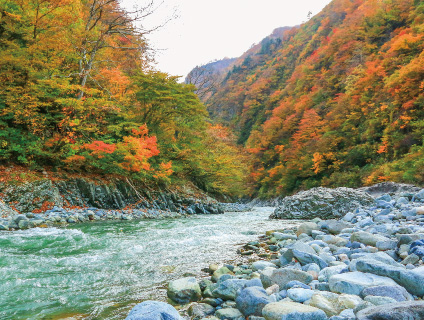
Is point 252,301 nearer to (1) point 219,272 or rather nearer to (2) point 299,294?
(2) point 299,294

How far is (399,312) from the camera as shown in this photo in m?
1.51

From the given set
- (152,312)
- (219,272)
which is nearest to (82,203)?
(219,272)

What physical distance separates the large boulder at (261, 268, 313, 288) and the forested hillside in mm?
11111

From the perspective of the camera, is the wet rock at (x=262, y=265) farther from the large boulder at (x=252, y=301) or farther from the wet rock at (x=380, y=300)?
the wet rock at (x=380, y=300)

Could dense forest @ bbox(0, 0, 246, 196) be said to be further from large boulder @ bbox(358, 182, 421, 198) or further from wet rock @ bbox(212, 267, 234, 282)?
large boulder @ bbox(358, 182, 421, 198)

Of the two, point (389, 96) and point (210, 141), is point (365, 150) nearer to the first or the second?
point (389, 96)

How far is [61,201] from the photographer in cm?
909

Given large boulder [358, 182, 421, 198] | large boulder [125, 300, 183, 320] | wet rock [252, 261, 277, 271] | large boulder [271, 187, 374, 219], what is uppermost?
large boulder [125, 300, 183, 320]

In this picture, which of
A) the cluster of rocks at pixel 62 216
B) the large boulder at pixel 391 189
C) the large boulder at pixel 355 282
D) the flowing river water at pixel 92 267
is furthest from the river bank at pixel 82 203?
the large boulder at pixel 391 189

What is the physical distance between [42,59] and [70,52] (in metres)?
1.09

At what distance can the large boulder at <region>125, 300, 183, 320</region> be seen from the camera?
1720 millimetres

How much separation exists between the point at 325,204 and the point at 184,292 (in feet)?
26.5

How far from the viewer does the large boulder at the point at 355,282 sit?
2188mm

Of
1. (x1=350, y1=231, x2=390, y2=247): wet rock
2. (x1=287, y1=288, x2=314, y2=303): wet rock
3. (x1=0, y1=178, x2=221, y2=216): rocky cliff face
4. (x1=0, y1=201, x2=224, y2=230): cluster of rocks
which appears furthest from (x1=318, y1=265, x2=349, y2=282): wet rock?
(x1=0, y1=178, x2=221, y2=216): rocky cliff face
